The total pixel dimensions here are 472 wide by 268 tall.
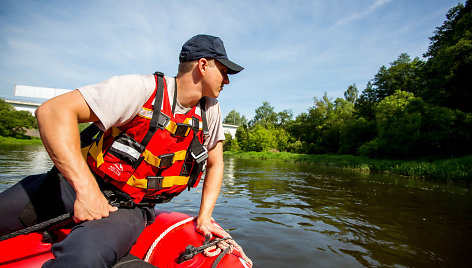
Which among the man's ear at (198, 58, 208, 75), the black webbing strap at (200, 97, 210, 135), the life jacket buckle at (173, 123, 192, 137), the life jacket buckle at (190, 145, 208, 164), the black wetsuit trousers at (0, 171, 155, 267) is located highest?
the man's ear at (198, 58, 208, 75)

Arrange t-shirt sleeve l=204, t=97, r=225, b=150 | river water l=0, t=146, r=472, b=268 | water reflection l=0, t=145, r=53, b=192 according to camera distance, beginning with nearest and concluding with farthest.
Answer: t-shirt sleeve l=204, t=97, r=225, b=150 < river water l=0, t=146, r=472, b=268 < water reflection l=0, t=145, r=53, b=192

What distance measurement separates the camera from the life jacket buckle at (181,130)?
187 centimetres

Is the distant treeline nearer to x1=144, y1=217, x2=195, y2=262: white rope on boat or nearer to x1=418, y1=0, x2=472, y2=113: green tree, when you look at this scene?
x1=418, y1=0, x2=472, y2=113: green tree

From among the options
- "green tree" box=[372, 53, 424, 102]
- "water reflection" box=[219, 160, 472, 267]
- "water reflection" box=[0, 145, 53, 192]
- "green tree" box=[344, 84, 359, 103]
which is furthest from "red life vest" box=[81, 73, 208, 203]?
"green tree" box=[344, 84, 359, 103]

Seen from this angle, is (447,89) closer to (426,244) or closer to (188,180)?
(426,244)

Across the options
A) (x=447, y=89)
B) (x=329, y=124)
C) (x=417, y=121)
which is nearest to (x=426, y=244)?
(x=417, y=121)

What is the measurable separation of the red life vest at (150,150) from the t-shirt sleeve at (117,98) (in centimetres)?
10

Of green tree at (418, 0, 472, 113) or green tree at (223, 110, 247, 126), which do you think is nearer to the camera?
Result: green tree at (418, 0, 472, 113)

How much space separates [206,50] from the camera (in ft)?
6.22

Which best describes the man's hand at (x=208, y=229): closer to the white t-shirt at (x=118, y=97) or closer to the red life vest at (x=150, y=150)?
the red life vest at (x=150, y=150)

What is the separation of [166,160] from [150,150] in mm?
143

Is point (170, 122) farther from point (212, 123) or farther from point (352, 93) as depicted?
point (352, 93)

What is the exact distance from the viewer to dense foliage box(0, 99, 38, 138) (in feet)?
130

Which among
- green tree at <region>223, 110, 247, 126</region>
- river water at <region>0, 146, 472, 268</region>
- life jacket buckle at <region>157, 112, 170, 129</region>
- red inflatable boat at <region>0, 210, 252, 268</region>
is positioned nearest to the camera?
red inflatable boat at <region>0, 210, 252, 268</region>
